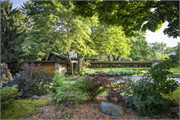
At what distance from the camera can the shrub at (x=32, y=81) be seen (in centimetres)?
554

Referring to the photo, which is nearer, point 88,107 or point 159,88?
point 159,88

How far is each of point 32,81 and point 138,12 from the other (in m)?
6.41

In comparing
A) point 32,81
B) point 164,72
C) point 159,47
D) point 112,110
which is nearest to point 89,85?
point 112,110

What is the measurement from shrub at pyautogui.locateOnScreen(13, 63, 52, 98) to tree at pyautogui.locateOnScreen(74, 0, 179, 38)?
4.13 meters

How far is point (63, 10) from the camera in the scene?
1320 centimetres

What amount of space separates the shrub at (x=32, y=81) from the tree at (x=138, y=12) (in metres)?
4.13

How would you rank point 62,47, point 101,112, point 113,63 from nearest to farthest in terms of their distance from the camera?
point 101,112 → point 62,47 → point 113,63

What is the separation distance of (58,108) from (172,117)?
369 centimetres

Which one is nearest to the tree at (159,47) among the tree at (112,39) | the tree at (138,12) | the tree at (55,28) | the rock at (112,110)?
the tree at (112,39)

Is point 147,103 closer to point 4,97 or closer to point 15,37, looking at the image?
point 4,97

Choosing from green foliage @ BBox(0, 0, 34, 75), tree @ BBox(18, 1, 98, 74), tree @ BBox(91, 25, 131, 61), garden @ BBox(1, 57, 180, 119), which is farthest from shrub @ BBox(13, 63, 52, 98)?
green foliage @ BBox(0, 0, 34, 75)

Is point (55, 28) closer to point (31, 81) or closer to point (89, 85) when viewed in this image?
point (31, 81)

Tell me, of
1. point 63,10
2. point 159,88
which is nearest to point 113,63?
point 63,10

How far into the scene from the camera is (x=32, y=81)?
571 centimetres
